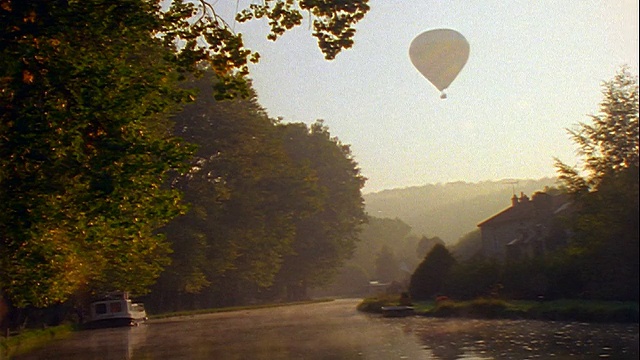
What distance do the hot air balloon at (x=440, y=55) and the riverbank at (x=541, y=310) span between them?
31.9 feet

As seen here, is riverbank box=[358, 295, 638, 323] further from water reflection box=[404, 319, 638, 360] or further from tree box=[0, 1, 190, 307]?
tree box=[0, 1, 190, 307]

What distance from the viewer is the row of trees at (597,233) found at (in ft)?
105

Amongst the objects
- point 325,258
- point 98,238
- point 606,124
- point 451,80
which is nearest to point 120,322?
point 451,80

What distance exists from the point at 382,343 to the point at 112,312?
2896cm

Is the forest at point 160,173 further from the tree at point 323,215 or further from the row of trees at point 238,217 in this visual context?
the tree at point 323,215

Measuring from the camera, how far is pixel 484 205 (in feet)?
468

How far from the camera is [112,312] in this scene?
50.9m

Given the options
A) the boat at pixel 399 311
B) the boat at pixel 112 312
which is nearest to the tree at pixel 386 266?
the boat at pixel 112 312

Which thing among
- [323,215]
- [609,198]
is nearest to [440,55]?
[609,198]

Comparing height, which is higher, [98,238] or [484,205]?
[484,205]

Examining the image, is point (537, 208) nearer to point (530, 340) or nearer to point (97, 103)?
point (530, 340)

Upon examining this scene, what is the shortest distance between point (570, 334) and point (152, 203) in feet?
43.9

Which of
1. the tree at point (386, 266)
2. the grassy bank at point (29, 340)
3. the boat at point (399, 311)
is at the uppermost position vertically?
the tree at point (386, 266)

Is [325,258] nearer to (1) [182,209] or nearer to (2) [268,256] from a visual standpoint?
(2) [268,256]
